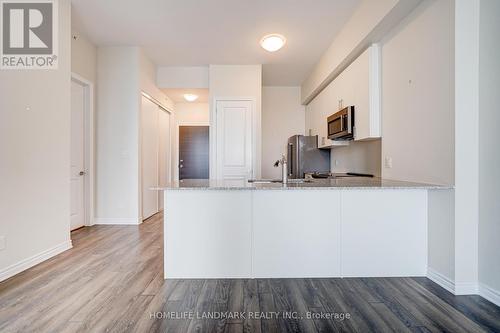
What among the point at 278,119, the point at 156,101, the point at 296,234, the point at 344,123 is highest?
the point at 156,101

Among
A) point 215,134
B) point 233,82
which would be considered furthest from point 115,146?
point 233,82

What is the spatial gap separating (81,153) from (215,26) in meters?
2.68

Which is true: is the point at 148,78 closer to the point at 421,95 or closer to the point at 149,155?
the point at 149,155

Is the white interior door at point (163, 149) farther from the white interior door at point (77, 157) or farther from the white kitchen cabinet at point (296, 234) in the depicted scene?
the white kitchen cabinet at point (296, 234)

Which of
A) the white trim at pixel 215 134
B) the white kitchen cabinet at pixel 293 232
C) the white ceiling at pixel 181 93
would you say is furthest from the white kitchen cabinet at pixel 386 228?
the white ceiling at pixel 181 93

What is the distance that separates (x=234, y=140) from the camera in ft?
15.8

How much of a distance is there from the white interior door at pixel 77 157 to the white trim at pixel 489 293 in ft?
15.0

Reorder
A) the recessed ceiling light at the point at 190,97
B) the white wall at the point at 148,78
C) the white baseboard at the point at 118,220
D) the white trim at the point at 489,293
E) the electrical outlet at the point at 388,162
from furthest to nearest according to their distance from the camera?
1. the recessed ceiling light at the point at 190,97
2. the white wall at the point at 148,78
3. the white baseboard at the point at 118,220
4. the electrical outlet at the point at 388,162
5. the white trim at the point at 489,293

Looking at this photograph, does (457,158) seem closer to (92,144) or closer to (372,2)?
(372,2)

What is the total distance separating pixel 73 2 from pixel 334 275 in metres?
3.95

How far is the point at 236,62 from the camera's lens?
15.3 feet

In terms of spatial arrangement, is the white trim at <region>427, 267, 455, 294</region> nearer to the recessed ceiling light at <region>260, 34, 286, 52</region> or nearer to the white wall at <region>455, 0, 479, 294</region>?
the white wall at <region>455, 0, 479, 294</region>

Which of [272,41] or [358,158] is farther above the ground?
[272,41]

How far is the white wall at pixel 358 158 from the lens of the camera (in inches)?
141
